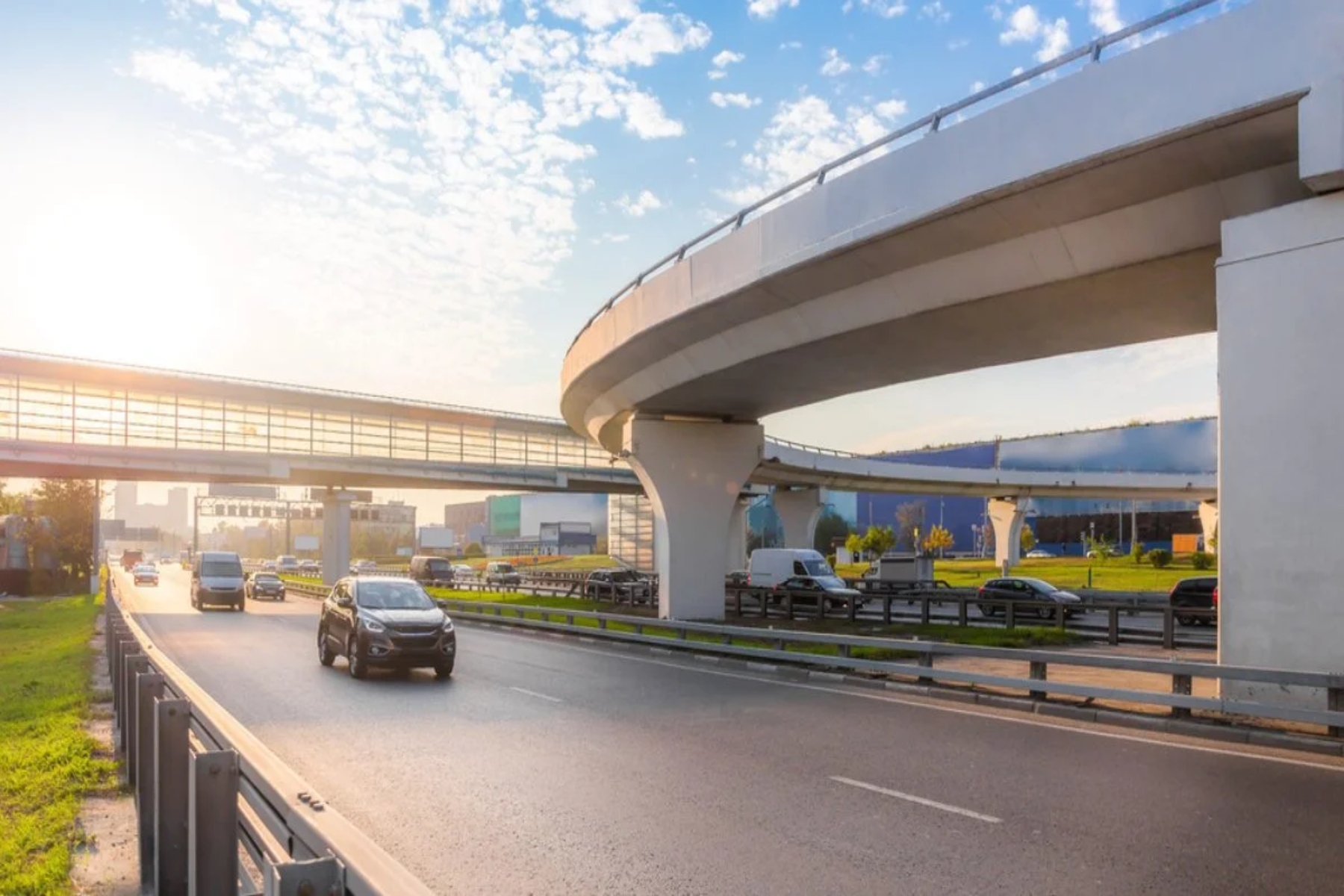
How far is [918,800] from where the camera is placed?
8.41 m

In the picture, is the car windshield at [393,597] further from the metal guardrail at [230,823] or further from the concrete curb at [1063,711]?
the metal guardrail at [230,823]

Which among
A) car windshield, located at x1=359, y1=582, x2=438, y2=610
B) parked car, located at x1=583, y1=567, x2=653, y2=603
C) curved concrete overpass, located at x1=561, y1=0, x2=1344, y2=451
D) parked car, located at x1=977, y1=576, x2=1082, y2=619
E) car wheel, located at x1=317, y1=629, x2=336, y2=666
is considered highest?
curved concrete overpass, located at x1=561, y1=0, x2=1344, y2=451

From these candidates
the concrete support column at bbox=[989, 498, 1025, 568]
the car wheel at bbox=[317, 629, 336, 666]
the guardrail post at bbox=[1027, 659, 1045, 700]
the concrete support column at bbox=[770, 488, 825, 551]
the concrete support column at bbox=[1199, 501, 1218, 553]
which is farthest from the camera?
the concrete support column at bbox=[989, 498, 1025, 568]

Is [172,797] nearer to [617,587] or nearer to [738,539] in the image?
[617,587]

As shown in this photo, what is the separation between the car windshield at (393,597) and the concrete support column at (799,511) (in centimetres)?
5074

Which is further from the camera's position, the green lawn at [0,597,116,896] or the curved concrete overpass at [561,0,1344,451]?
the curved concrete overpass at [561,0,1344,451]

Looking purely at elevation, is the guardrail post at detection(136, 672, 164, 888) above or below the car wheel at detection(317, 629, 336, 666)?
above

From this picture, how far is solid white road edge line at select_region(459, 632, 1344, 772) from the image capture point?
10195 mm

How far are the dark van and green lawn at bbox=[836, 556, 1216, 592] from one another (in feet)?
96.5

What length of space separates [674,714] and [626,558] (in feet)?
290

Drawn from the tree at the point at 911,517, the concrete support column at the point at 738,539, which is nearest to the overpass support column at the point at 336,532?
the concrete support column at the point at 738,539

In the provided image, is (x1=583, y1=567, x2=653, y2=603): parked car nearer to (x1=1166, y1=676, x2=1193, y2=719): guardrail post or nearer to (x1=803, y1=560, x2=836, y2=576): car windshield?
(x1=803, y1=560, x2=836, y2=576): car windshield

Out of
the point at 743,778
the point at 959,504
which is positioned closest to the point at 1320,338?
the point at 743,778

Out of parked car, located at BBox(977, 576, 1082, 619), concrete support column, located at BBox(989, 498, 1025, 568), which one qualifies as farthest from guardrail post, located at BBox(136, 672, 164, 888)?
concrete support column, located at BBox(989, 498, 1025, 568)
